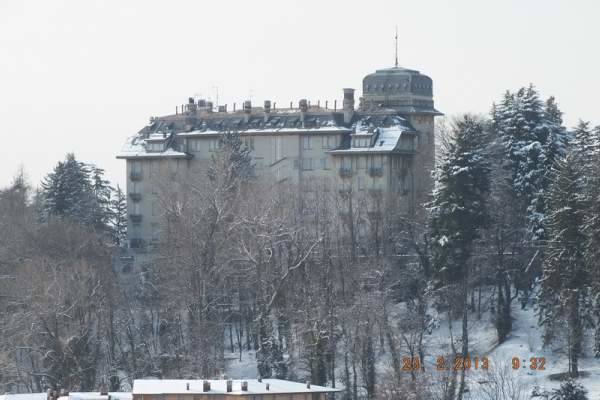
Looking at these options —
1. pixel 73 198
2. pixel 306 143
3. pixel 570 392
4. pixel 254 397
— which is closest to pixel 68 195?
pixel 73 198

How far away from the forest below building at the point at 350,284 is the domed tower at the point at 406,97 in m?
12.2

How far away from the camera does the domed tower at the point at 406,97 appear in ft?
458

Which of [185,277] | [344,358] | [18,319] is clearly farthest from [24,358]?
[344,358]

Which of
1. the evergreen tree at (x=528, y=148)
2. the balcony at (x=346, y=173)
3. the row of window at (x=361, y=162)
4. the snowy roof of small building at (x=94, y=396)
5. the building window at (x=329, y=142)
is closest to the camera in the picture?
the snowy roof of small building at (x=94, y=396)

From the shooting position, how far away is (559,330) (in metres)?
107

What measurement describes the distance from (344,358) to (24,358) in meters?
19.1

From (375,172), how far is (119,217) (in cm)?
2440

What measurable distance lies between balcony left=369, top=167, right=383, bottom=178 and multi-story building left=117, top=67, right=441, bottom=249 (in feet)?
0.23

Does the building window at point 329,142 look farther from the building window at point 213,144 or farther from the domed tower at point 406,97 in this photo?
the building window at point 213,144

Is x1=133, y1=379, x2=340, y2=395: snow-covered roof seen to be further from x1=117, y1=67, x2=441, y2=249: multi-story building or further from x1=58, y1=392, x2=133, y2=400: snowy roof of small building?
x1=117, y1=67, x2=441, y2=249: multi-story building

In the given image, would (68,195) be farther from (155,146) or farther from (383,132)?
(383,132)

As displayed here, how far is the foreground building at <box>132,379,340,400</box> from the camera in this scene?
322ft

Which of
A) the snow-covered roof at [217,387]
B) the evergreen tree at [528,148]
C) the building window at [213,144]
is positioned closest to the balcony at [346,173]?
the building window at [213,144]

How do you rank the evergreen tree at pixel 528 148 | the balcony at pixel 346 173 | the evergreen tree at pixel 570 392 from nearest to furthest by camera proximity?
1. the evergreen tree at pixel 570 392
2. the evergreen tree at pixel 528 148
3. the balcony at pixel 346 173
